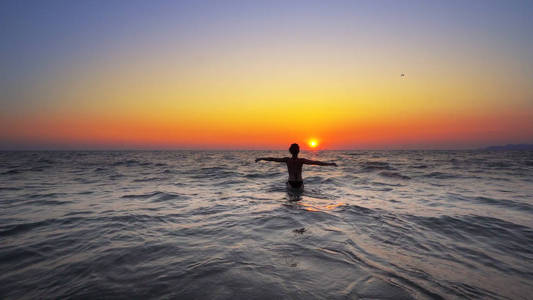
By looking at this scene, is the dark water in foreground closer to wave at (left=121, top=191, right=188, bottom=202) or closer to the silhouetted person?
wave at (left=121, top=191, right=188, bottom=202)

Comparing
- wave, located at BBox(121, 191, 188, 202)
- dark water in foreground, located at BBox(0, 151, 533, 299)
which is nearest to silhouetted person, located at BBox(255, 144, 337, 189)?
dark water in foreground, located at BBox(0, 151, 533, 299)

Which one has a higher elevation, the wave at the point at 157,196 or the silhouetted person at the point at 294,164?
the silhouetted person at the point at 294,164

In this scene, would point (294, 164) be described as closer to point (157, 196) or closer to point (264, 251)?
point (157, 196)

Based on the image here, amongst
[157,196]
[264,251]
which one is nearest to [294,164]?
[157,196]

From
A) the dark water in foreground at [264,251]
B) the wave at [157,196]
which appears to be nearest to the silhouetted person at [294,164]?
the dark water in foreground at [264,251]

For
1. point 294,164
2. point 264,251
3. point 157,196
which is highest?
point 294,164

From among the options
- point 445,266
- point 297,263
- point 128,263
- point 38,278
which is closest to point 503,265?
point 445,266

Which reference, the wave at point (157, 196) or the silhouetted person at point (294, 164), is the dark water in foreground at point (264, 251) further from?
the silhouetted person at point (294, 164)

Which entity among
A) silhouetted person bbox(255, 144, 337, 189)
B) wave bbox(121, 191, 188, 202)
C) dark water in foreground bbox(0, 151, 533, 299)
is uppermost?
silhouetted person bbox(255, 144, 337, 189)

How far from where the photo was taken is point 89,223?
5.89m

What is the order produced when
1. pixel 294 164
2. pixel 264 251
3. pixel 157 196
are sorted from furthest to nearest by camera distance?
pixel 294 164 < pixel 157 196 < pixel 264 251

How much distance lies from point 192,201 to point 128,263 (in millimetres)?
5221

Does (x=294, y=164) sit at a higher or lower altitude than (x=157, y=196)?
higher

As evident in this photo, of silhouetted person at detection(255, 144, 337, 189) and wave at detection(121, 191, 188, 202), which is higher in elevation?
silhouetted person at detection(255, 144, 337, 189)
